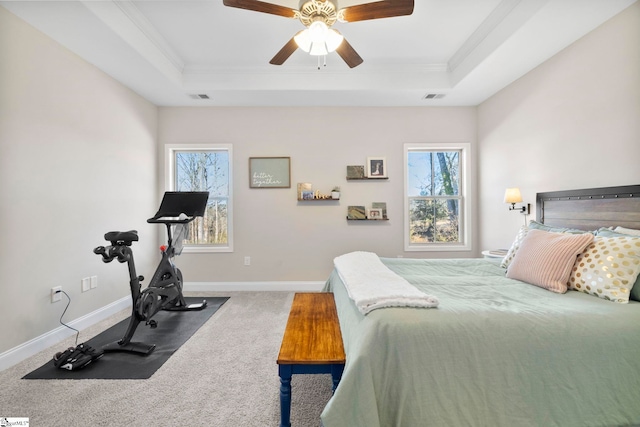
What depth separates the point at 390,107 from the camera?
3.91 meters

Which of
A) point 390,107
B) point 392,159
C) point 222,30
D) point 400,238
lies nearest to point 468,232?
point 400,238

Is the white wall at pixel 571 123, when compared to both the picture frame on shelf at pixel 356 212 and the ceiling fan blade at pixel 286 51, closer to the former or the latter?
the picture frame on shelf at pixel 356 212

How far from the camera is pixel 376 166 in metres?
3.90

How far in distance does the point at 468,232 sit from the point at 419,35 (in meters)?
2.72

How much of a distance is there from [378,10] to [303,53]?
144 cm

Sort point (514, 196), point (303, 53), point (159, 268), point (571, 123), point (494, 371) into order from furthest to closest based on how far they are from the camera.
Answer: point (303, 53)
point (514, 196)
point (159, 268)
point (571, 123)
point (494, 371)

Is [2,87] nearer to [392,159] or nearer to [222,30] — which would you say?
[222,30]

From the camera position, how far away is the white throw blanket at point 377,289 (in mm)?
1340

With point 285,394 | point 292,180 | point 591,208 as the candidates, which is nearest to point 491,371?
point 285,394

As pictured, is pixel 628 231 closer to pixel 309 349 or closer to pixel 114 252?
pixel 309 349

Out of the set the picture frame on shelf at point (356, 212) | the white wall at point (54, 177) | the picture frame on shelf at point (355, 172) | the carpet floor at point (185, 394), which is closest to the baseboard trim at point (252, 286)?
the white wall at point (54, 177)

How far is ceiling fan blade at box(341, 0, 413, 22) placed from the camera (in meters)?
1.76

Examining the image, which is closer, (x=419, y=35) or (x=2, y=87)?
(x=2, y=87)

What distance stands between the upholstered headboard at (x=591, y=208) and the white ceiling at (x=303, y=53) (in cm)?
140
